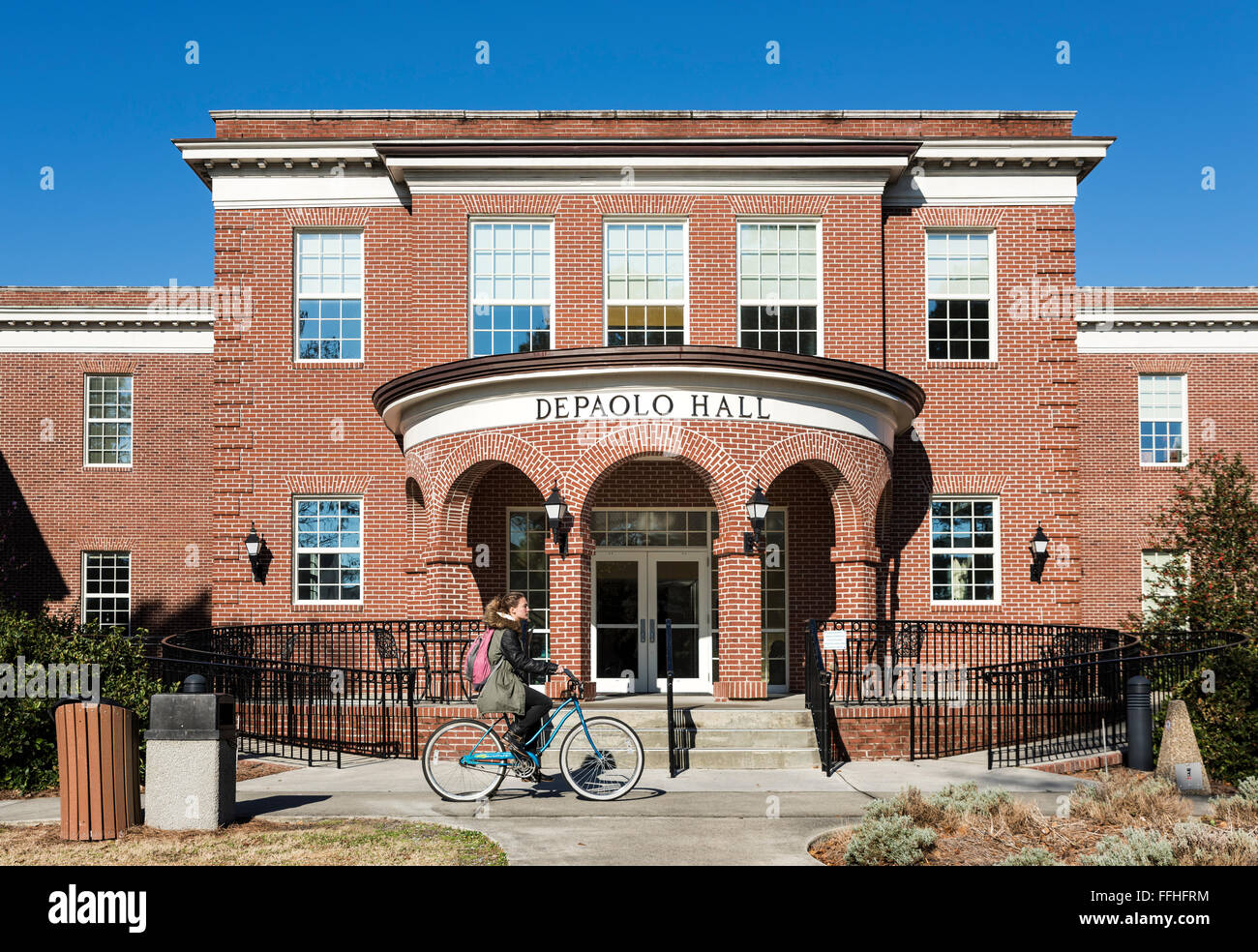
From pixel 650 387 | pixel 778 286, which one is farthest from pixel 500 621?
pixel 778 286

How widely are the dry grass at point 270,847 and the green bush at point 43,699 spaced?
2.02 metres

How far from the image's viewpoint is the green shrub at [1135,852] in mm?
7238

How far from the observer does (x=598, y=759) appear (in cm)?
1092

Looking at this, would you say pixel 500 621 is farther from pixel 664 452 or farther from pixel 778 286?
pixel 778 286

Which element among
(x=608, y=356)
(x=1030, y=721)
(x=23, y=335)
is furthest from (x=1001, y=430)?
(x=23, y=335)

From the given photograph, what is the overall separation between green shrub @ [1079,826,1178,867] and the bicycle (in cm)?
452

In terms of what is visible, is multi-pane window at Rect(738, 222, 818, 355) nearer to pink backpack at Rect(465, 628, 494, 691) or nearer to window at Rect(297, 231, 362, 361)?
window at Rect(297, 231, 362, 361)

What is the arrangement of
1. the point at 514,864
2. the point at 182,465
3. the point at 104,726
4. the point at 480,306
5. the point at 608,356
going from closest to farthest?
the point at 514,864 < the point at 104,726 < the point at 608,356 < the point at 480,306 < the point at 182,465

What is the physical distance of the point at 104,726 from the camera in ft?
30.1

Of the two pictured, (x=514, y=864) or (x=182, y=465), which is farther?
(x=182, y=465)

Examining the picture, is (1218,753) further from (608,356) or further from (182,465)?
(182,465)

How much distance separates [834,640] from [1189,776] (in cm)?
450

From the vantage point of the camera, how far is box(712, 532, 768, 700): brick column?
15510 mm

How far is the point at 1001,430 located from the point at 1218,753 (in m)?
8.80
